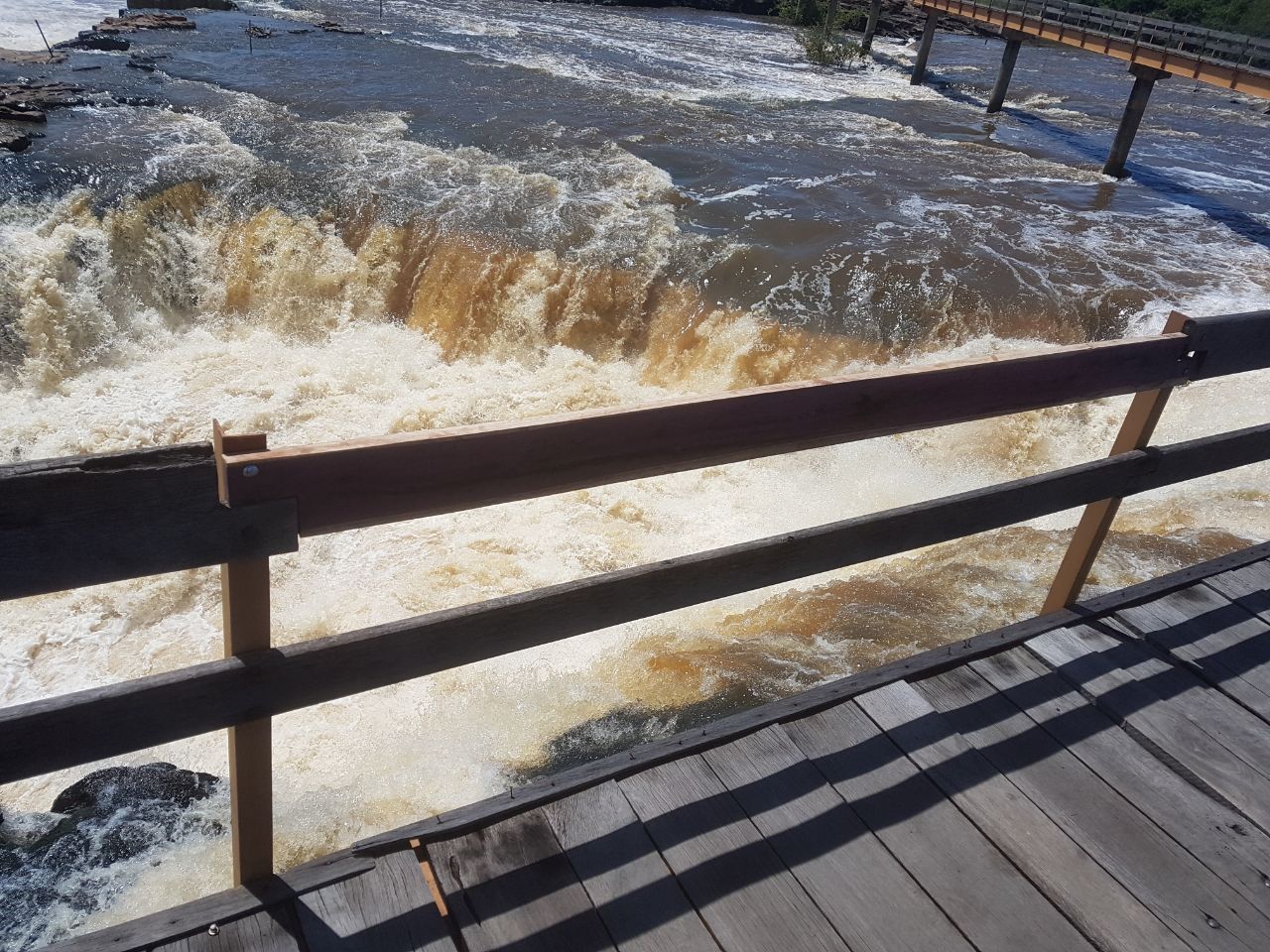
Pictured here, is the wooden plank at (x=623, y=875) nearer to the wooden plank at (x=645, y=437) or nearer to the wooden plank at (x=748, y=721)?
the wooden plank at (x=748, y=721)

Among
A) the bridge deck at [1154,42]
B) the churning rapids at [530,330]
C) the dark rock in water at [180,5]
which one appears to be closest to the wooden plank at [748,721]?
the churning rapids at [530,330]

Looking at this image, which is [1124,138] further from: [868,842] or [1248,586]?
[868,842]

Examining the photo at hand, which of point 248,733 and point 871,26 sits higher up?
point 248,733

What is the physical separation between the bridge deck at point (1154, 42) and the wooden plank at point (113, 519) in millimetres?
19027

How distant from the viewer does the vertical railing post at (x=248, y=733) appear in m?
1.54

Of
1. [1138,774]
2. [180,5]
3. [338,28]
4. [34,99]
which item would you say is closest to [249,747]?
[1138,774]

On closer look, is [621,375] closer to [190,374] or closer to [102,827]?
[190,374]

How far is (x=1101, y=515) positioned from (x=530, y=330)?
7.41 metres

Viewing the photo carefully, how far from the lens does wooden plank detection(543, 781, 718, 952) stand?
1858mm

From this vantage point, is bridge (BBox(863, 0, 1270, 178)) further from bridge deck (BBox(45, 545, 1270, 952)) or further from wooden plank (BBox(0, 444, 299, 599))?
→ wooden plank (BBox(0, 444, 299, 599))

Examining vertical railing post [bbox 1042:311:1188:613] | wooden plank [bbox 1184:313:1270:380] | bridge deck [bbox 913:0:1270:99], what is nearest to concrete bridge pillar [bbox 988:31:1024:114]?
bridge deck [bbox 913:0:1270:99]

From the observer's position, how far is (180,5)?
25141mm

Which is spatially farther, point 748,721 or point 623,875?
point 748,721

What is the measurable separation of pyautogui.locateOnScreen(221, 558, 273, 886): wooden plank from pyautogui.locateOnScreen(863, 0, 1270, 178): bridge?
18.4 m
